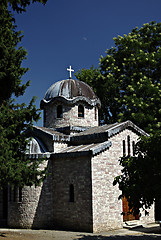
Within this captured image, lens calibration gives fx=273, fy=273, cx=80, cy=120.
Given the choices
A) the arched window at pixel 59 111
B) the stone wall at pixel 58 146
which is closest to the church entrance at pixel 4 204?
the stone wall at pixel 58 146

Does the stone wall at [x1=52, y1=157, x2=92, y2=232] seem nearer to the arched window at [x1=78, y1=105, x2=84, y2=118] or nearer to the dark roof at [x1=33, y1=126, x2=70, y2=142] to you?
the dark roof at [x1=33, y1=126, x2=70, y2=142]

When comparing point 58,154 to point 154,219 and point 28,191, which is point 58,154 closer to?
point 28,191

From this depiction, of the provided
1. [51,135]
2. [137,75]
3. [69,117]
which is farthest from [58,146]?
[137,75]

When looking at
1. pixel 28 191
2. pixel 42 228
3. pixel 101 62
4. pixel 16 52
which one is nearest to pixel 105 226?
pixel 42 228

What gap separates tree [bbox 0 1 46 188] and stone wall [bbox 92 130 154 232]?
140 inches

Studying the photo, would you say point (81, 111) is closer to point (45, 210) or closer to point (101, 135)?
point (101, 135)

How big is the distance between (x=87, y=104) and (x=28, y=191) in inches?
317

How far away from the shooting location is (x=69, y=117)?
20391mm

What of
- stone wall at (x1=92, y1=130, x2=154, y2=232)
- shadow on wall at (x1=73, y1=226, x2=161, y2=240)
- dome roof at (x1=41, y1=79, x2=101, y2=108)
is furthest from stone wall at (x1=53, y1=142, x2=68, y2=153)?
shadow on wall at (x1=73, y1=226, x2=161, y2=240)

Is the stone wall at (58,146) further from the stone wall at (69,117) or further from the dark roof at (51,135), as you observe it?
the stone wall at (69,117)

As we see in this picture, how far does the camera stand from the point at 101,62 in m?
28.3

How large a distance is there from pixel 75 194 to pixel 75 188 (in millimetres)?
336

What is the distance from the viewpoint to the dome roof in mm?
20672

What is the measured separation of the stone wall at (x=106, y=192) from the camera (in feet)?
49.4
